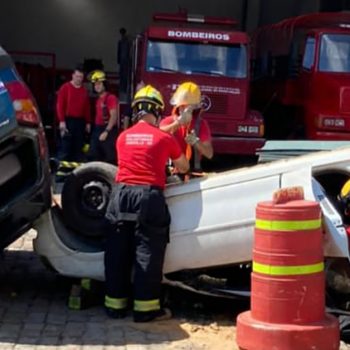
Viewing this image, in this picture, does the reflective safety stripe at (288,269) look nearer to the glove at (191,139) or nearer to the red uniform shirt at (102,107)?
the glove at (191,139)

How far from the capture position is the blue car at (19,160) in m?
6.83

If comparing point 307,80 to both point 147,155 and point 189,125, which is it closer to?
point 189,125

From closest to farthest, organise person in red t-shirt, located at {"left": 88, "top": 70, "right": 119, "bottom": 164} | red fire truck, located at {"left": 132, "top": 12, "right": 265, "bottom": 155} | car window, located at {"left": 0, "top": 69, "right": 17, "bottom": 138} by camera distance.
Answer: car window, located at {"left": 0, "top": 69, "right": 17, "bottom": 138}, person in red t-shirt, located at {"left": 88, "top": 70, "right": 119, "bottom": 164}, red fire truck, located at {"left": 132, "top": 12, "right": 265, "bottom": 155}

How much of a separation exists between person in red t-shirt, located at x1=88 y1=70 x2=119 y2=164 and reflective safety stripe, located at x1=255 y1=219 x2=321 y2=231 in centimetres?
904

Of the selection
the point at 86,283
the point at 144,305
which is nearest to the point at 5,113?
the point at 86,283

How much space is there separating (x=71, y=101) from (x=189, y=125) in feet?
26.1

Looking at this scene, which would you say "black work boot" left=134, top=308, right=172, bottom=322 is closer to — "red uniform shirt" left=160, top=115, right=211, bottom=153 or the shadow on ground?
the shadow on ground

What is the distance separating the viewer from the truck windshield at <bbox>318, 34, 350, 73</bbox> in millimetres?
15609

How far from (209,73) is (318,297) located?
967 centimetres

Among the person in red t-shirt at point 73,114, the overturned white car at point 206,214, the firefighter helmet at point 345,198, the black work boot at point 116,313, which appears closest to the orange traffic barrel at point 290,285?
the overturned white car at point 206,214

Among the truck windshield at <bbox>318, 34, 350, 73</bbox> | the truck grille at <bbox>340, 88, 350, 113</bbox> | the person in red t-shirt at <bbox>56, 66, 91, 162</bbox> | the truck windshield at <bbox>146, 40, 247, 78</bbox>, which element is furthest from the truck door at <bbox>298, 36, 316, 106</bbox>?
the person in red t-shirt at <bbox>56, 66, 91, 162</bbox>

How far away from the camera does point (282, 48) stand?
57.8ft

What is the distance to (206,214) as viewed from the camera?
691 centimetres

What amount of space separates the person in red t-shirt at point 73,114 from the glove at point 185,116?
26.3 feet
